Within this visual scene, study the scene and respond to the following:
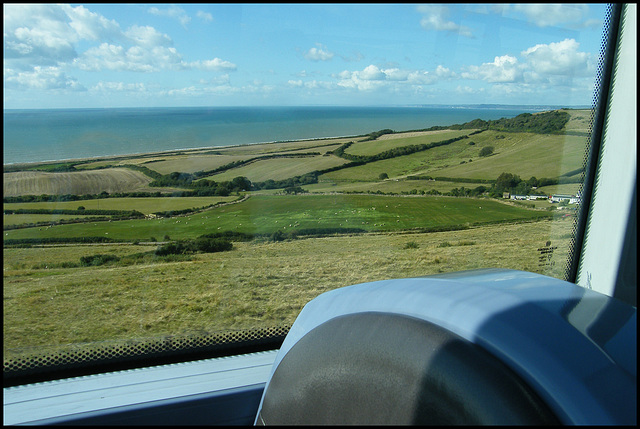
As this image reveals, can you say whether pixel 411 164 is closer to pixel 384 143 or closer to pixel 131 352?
pixel 384 143

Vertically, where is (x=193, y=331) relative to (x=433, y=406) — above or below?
below

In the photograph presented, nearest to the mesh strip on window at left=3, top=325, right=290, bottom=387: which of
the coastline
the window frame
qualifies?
the window frame

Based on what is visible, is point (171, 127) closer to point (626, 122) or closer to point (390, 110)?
point (390, 110)

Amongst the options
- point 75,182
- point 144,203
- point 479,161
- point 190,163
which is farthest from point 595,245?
point 75,182

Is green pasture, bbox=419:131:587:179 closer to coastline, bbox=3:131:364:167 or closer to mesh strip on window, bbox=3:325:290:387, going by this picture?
coastline, bbox=3:131:364:167

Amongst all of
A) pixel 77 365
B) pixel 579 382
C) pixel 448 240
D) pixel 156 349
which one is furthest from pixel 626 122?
pixel 77 365

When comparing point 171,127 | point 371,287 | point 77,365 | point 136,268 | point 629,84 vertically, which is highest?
point 629,84

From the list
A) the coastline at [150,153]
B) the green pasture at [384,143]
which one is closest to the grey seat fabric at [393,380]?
the coastline at [150,153]
